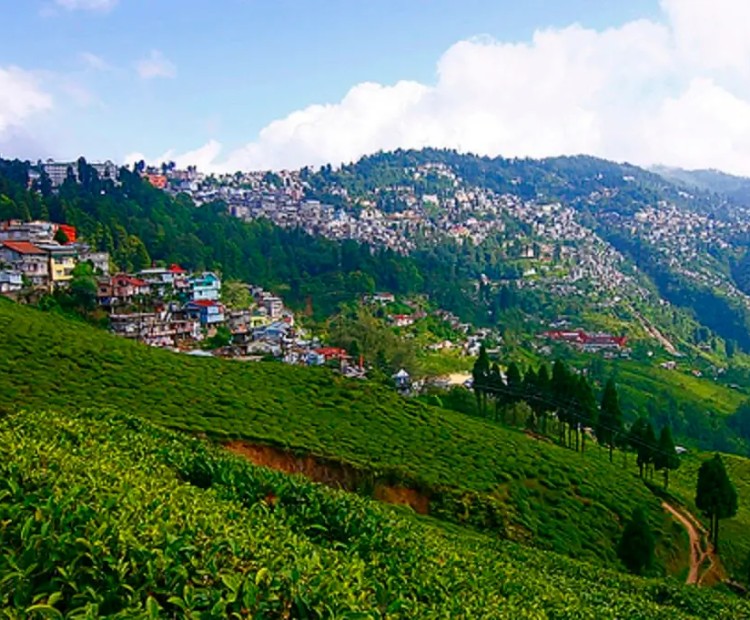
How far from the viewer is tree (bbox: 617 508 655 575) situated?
22625 mm

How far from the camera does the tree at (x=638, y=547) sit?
2262 centimetres

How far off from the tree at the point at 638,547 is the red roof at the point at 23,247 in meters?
50.0

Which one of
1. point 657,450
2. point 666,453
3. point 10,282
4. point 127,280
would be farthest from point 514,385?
point 10,282

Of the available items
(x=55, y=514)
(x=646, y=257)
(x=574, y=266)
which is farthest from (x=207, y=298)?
(x=646, y=257)

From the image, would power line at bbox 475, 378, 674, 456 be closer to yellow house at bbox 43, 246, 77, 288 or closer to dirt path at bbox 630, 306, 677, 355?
yellow house at bbox 43, 246, 77, 288

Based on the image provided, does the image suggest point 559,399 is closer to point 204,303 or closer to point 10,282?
point 204,303

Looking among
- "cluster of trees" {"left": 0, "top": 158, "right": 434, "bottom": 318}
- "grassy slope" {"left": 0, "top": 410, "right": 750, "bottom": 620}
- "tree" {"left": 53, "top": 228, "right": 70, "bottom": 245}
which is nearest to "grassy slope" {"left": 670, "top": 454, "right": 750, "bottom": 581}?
"grassy slope" {"left": 0, "top": 410, "right": 750, "bottom": 620}

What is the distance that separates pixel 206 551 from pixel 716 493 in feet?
92.7

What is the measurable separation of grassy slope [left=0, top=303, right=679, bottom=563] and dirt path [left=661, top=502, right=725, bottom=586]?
1.12 metres

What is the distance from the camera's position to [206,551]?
5.66 meters

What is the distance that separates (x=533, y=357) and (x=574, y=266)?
7612 cm

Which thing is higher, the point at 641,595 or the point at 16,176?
the point at 16,176

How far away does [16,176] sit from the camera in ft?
354

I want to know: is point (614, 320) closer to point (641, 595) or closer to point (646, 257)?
point (646, 257)
